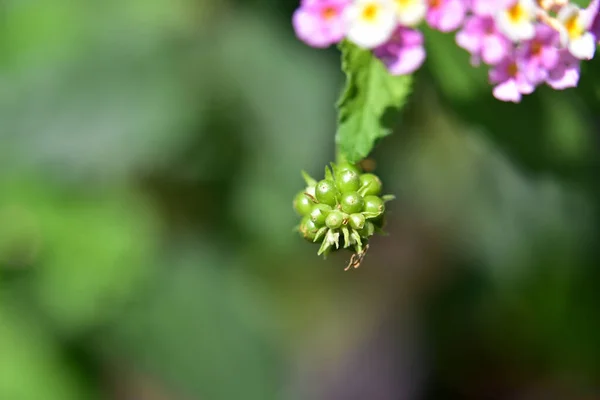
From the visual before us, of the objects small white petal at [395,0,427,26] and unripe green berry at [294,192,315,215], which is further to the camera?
unripe green berry at [294,192,315,215]

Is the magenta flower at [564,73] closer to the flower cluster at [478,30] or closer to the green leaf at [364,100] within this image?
the flower cluster at [478,30]

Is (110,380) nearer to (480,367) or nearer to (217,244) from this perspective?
(217,244)

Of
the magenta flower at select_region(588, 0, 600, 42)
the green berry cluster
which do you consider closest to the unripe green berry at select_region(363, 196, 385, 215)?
the green berry cluster

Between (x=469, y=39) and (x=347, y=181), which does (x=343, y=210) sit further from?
(x=469, y=39)

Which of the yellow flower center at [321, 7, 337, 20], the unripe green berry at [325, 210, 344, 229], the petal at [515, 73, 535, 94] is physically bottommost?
the unripe green berry at [325, 210, 344, 229]

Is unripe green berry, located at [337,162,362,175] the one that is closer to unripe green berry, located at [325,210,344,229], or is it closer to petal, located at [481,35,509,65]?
unripe green berry, located at [325,210,344,229]

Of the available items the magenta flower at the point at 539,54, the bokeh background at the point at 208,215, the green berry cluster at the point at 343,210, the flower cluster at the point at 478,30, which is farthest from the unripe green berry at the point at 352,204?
the bokeh background at the point at 208,215
